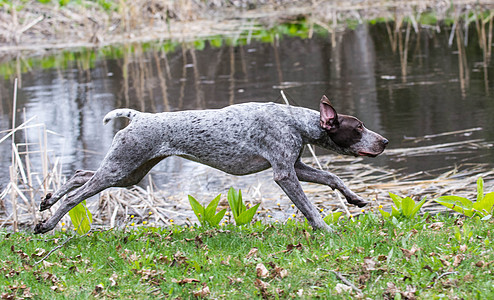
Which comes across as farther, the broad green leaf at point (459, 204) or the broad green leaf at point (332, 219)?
the broad green leaf at point (332, 219)

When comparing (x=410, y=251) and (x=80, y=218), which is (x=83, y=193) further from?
(x=410, y=251)

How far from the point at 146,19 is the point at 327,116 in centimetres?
1960

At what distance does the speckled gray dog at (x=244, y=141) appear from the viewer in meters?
5.79

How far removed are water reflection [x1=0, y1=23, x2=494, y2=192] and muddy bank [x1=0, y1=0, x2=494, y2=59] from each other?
1.73 metres

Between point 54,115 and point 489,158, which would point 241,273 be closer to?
point 489,158

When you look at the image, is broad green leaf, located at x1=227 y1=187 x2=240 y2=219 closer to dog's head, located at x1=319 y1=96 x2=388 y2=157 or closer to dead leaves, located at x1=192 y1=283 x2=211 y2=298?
dog's head, located at x1=319 y1=96 x2=388 y2=157

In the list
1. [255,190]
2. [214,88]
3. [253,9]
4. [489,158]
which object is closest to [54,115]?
[214,88]

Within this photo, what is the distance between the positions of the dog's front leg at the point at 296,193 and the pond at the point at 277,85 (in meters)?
1.33

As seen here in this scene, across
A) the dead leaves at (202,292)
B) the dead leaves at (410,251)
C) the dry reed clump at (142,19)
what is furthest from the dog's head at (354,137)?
the dry reed clump at (142,19)

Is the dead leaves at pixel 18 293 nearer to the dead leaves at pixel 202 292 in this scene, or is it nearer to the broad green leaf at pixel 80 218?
the dead leaves at pixel 202 292

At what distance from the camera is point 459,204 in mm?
6273

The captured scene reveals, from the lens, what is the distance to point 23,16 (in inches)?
906

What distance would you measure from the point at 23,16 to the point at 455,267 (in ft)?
69.5

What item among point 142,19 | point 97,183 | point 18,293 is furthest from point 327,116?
point 142,19
